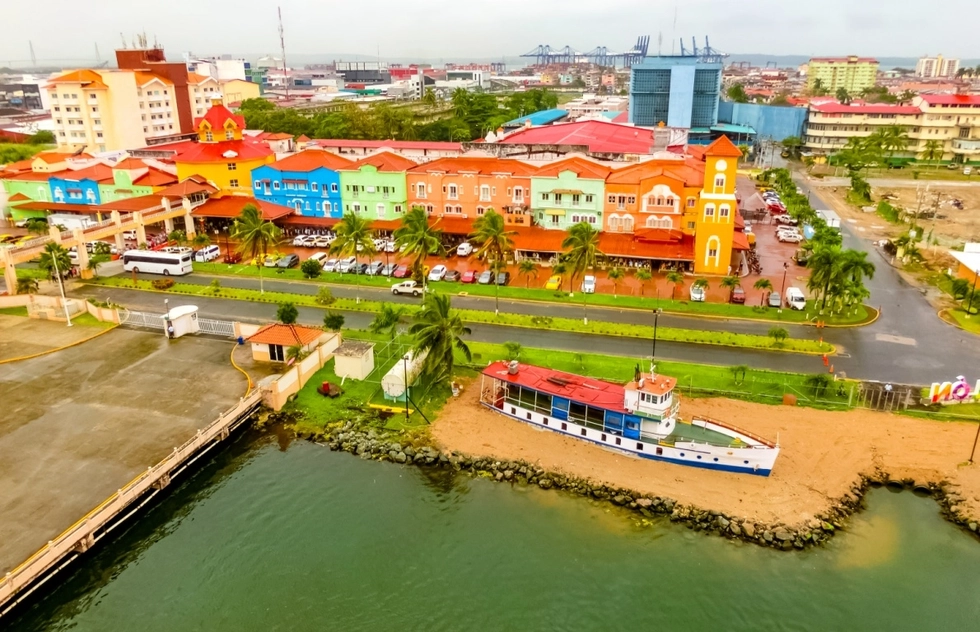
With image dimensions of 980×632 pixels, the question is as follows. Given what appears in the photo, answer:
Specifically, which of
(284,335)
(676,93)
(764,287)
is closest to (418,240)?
(284,335)

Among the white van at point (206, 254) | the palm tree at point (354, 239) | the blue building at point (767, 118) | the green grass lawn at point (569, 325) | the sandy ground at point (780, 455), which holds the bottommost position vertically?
the sandy ground at point (780, 455)

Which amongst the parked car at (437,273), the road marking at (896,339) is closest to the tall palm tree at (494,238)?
the parked car at (437,273)

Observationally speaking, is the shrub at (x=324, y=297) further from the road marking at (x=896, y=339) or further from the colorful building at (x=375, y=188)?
the road marking at (x=896, y=339)

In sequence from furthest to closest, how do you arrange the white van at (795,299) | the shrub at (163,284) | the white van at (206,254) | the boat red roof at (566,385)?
the white van at (206,254), the shrub at (163,284), the white van at (795,299), the boat red roof at (566,385)

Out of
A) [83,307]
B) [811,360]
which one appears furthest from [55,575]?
[811,360]

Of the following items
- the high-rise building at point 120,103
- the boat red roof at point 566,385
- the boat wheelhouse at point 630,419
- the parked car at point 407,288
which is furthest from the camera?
the high-rise building at point 120,103

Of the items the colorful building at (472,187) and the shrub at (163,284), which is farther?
the colorful building at (472,187)
